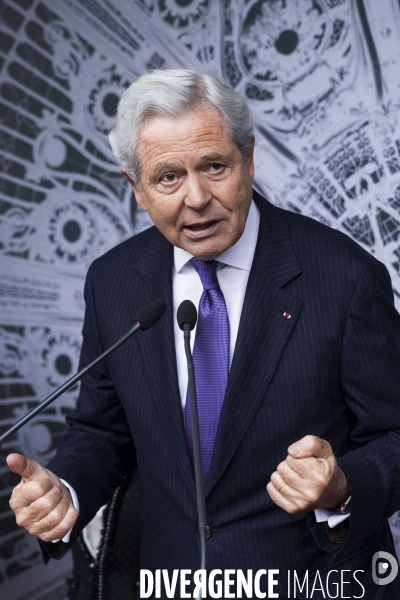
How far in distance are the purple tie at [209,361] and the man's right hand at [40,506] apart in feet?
1.18

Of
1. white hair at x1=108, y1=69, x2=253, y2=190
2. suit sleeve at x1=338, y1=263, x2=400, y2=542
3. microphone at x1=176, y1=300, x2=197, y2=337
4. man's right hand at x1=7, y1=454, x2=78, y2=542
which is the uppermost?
white hair at x1=108, y1=69, x2=253, y2=190

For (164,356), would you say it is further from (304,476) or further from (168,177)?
(304,476)

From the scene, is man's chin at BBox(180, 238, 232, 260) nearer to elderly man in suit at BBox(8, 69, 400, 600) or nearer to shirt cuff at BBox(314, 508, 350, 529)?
elderly man in suit at BBox(8, 69, 400, 600)

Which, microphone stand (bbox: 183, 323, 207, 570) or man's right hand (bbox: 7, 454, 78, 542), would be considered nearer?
microphone stand (bbox: 183, 323, 207, 570)

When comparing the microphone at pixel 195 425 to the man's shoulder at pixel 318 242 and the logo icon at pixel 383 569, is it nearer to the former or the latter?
the man's shoulder at pixel 318 242

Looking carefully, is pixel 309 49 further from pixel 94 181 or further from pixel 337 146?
pixel 94 181

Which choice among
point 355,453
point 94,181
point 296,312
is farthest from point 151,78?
point 94,181

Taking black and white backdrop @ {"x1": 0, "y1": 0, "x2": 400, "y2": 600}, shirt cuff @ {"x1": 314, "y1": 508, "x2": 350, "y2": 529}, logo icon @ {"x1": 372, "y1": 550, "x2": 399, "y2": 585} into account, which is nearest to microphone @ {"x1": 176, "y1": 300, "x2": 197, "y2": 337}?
shirt cuff @ {"x1": 314, "y1": 508, "x2": 350, "y2": 529}

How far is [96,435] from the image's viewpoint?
2104mm

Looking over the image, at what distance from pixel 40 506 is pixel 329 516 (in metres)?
0.59

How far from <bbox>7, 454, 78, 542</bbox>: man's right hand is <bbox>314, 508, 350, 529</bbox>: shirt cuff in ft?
1.63

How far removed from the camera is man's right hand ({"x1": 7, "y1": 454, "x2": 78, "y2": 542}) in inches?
63.6

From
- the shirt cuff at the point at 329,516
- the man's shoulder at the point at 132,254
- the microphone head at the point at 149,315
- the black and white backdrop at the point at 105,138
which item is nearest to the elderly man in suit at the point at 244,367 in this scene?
the shirt cuff at the point at 329,516

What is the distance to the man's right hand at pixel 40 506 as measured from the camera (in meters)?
1.61
